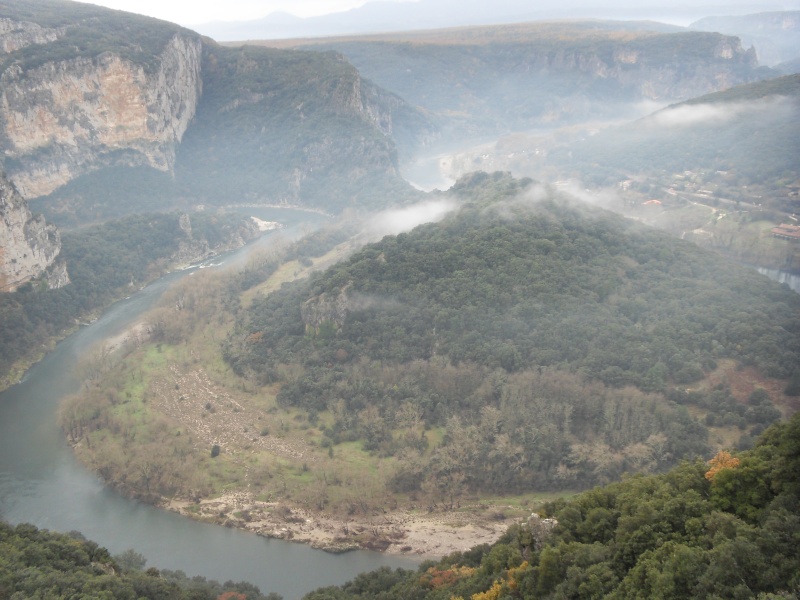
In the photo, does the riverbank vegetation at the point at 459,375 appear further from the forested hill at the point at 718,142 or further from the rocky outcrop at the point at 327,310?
the forested hill at the point at 718,142

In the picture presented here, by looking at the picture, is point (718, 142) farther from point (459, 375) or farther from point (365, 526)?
point (365, 526)

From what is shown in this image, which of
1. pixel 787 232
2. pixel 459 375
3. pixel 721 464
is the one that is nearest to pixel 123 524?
pixel 459 375

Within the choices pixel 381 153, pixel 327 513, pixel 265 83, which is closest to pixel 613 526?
pixel 327 513

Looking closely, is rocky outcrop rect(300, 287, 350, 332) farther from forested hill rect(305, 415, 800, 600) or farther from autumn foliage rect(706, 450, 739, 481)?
autumn foliage rect(706, 450, 739, 481)

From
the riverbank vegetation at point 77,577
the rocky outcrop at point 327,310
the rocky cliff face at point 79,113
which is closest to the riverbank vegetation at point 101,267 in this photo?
the rocky cliff face at point 79,113

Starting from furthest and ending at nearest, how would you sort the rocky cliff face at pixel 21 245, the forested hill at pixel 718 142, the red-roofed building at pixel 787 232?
the forested hill at pixel 718 142 → the rocky cliff face at pixel 21 245 → the red-roofed building at pixel 787 232

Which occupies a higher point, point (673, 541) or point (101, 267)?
point (673, 541)
